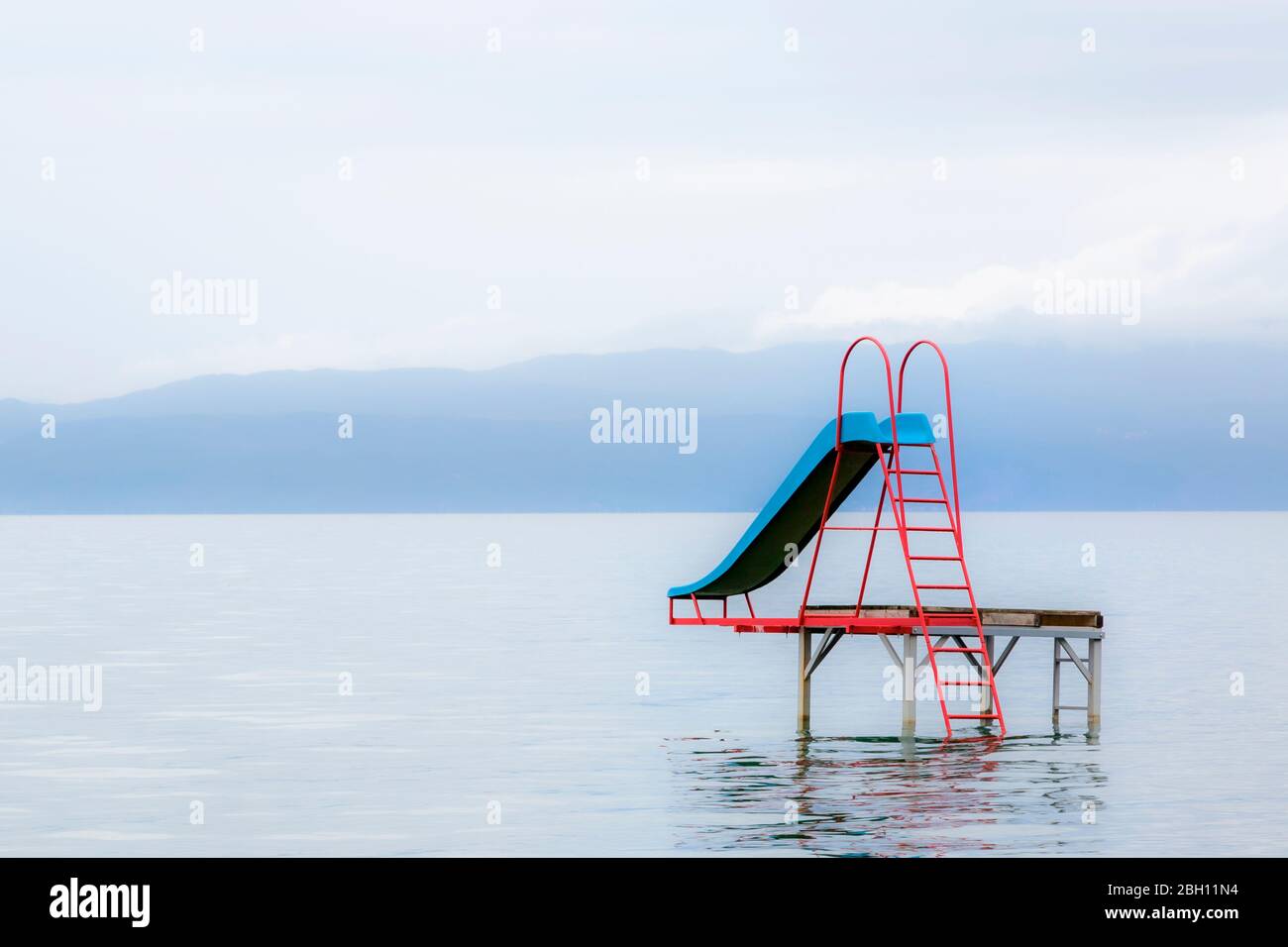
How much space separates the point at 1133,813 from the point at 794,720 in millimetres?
11494

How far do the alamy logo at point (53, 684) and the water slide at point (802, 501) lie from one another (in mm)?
13956

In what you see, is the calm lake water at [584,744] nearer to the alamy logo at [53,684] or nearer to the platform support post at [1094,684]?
the platform support post at [1094,684]

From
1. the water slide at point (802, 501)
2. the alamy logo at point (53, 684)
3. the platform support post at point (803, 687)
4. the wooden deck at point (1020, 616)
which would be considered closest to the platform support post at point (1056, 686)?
the wooden deck at point (1020, 616)

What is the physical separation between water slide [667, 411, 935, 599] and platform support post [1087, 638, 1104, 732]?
4476mm

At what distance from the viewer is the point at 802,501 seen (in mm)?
28688

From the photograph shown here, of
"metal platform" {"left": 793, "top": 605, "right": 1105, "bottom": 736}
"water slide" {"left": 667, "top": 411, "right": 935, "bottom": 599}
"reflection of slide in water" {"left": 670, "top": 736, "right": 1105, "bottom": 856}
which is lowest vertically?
"reflection of slide in water" {"left": 670, "top": 736, "right": 1105, "bottom": 856}

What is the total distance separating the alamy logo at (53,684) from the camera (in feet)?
127

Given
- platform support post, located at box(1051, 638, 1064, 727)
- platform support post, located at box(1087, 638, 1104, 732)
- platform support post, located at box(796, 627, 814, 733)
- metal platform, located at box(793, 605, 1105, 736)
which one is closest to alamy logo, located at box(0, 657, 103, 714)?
platform support post, located at box(796, 627, 814, 733)

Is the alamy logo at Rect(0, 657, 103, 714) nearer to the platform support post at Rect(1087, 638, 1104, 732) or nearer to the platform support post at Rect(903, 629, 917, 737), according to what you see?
the platform support post at Rect(903, 629, 917, 737)

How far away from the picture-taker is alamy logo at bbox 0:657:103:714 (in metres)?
38.6

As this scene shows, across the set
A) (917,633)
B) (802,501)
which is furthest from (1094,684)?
(802,501)
